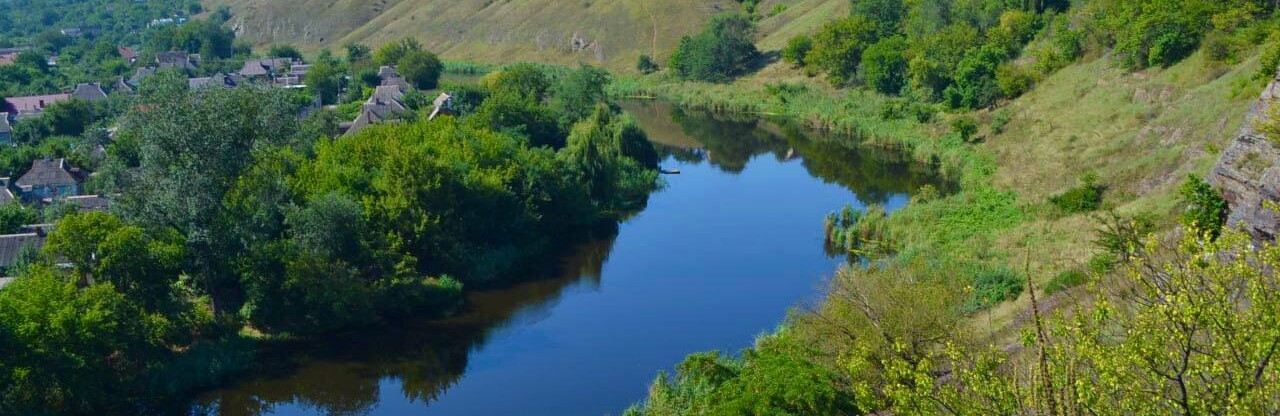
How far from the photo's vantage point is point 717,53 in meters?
99.8

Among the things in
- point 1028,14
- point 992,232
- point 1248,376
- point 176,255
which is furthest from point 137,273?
point 1028,14

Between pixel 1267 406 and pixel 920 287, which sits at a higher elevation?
pixel 1267 406

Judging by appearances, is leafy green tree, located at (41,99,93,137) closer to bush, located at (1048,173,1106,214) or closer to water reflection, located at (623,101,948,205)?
water reflection, located at (623,101,948,205)

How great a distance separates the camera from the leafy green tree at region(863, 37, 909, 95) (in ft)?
266

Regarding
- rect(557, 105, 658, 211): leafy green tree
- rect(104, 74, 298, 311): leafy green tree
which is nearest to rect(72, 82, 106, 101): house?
rect(557, 105, 658, 211): leafy green tree

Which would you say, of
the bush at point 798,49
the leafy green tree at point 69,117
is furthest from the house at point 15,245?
the bush at point 798,49

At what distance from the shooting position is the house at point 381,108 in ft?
206

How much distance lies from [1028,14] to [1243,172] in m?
49.5

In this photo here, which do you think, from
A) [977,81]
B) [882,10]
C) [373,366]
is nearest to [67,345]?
[373,366]

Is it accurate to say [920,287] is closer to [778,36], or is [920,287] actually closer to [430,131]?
[430,131]

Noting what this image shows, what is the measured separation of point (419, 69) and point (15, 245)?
6082 cm

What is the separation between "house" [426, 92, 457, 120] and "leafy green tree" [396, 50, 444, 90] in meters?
18.8

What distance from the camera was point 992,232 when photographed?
4066 cm

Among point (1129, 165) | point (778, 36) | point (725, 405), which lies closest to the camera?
point (725, 405)
